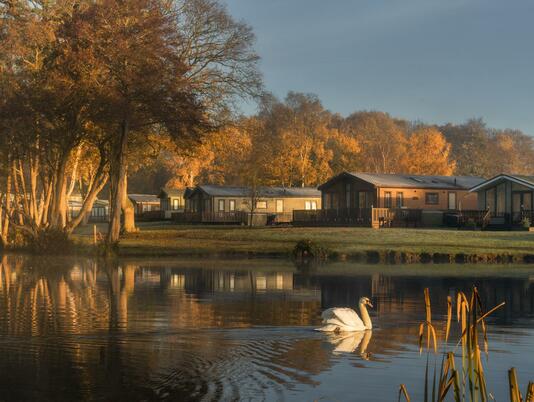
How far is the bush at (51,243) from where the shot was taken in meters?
48.0

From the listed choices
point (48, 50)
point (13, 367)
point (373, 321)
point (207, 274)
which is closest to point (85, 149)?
point (48, 50)

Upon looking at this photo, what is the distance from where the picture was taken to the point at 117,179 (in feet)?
169

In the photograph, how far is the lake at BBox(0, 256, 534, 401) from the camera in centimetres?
1356

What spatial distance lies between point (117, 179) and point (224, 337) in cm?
3446

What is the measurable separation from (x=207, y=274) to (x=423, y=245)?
17.2 metres

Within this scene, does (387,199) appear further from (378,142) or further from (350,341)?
(350,341)

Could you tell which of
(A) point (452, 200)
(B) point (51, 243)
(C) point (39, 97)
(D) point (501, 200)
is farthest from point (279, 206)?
(C) point (39, 97)

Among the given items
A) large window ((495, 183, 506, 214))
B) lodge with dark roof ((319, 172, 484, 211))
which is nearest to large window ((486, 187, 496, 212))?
large window ((495, 183, 506, 214))

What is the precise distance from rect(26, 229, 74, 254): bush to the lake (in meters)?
13.0

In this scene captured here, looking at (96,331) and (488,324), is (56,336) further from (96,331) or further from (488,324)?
(488,324)

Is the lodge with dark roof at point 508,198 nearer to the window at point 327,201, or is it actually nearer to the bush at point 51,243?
the window at point 327,201

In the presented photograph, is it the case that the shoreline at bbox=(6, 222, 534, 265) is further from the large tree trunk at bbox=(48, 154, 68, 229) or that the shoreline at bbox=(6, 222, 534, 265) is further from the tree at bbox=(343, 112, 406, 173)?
the tree at bbox=(343, 112, 406, 173)

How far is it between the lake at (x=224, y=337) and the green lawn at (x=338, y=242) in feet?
42.4

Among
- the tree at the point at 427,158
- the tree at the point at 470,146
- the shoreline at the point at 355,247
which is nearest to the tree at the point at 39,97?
the shoreline at the point at 355,247
